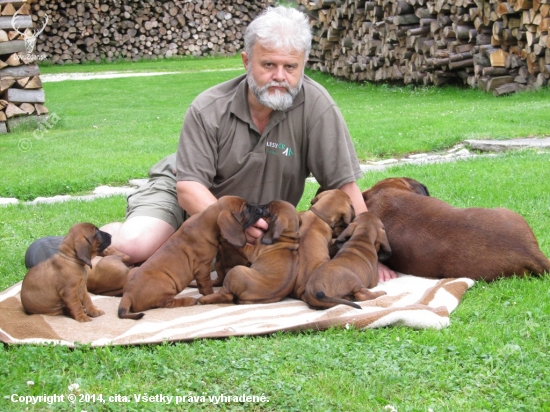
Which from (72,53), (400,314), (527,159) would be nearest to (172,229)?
(400,314)

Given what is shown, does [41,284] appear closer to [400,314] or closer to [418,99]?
[400,314]

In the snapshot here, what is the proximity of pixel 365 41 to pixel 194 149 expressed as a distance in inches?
581

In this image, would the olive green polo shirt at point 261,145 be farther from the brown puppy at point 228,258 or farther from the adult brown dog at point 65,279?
the adult brown dog at point 65,279

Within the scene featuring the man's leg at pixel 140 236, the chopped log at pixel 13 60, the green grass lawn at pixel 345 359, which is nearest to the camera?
the green grass lawn at pixel 345 359

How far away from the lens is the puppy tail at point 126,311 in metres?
4.32

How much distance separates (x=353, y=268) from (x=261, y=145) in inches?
49.9

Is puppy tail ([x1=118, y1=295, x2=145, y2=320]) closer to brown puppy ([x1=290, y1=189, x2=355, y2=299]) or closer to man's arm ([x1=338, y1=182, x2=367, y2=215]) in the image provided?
brown puppy ([x1=290, y1=189, x2=355, y2=299])

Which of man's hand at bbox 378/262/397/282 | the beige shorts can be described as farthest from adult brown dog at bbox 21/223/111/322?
man's hand at bbox 378/262/397/282

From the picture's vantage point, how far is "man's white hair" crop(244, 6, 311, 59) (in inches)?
197

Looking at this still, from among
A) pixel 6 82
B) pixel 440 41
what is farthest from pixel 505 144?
pixel 6 82

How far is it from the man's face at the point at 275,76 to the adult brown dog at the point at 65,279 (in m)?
1.53

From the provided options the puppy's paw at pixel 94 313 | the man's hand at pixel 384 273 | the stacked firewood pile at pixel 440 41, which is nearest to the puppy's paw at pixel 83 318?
the puppy's paw at pixel 94 313

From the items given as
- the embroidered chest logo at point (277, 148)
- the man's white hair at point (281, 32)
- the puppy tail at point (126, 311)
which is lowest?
the puppy tail at point (126, 311)

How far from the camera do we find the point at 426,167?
8727mm
